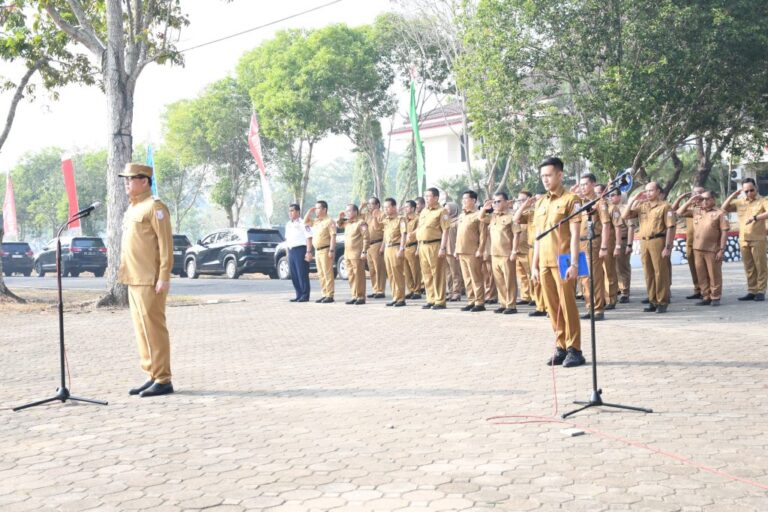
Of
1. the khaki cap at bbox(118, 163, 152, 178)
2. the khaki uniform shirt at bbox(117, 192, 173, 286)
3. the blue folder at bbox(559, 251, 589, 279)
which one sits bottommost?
the blue folder at bbox(559, 251, 589, 279)

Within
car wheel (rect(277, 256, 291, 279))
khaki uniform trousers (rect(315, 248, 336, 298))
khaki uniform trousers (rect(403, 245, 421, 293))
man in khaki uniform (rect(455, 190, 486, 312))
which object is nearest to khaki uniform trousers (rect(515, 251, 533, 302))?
man in khaki uniform (rect(455, 190, 486, 312))

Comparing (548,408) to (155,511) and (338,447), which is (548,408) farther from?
(155,511)

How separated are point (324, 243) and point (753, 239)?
25.5ft

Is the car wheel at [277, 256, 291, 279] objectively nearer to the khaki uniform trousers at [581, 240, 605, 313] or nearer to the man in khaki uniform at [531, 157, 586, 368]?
the khaki uniform trousers at [581, 240, 605, 313]

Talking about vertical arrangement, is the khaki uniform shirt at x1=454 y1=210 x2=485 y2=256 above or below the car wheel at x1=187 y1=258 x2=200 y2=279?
above

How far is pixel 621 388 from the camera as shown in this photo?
23.0ft

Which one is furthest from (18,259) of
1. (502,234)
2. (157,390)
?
(157,390)

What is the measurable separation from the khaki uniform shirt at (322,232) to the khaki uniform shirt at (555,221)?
27.3 ft

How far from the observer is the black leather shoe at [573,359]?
8109 millimetres

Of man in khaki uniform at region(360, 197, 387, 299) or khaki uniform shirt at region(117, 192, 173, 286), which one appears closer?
khaki uniform shirt at region(117, 192, 173, 286)

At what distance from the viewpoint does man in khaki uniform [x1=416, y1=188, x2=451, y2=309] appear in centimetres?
1423

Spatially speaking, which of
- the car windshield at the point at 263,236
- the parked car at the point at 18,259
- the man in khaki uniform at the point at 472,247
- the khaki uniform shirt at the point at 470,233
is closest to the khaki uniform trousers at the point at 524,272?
the man in khaki uniform at the point at 472,247

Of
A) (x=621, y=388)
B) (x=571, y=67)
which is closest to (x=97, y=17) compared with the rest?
(x=571, y=67)

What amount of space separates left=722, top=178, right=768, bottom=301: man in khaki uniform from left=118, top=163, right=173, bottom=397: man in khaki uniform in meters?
10.4
